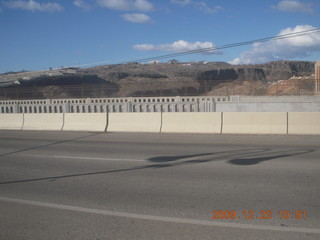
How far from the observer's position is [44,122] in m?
19.0

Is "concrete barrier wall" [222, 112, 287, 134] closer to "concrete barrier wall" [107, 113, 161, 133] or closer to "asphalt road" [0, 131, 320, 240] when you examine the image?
"asphalt road" [0, 131, 320, 240]

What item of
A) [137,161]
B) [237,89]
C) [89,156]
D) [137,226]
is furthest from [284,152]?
[237,89]

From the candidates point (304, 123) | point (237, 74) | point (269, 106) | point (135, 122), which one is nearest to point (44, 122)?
point (135, 122)

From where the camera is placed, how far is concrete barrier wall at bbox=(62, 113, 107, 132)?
17.4m

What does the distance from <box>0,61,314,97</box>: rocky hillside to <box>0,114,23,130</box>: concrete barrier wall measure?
53.1ft

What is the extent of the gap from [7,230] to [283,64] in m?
101

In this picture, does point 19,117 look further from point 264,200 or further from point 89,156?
point 264,200

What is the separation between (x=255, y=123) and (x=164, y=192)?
932cm

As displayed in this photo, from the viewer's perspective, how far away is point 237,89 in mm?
40219

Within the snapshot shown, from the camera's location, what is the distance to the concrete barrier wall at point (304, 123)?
13953 mm

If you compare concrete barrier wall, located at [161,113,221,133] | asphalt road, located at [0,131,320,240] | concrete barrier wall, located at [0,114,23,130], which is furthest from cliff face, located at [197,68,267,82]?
asphalt road, located at [0,131,320,240]
